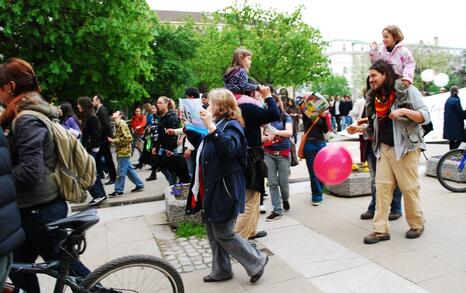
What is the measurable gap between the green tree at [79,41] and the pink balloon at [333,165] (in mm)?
8312

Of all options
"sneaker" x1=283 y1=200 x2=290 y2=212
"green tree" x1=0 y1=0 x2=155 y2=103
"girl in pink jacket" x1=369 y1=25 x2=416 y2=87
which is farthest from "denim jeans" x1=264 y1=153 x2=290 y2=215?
"green tree" x1=0 y1=0 x2=155 y2=103

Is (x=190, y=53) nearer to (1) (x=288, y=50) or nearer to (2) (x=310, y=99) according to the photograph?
(1) (x=288, y=50)

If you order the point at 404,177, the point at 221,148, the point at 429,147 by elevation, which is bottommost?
the point at 429,147

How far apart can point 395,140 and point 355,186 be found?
2350 mm

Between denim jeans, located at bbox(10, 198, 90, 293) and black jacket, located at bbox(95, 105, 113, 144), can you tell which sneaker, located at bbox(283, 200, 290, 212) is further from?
black jacket, located at bbox(95, 105, 113, 144)

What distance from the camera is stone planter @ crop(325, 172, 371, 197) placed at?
6391mm

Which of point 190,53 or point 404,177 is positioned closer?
point 404,177

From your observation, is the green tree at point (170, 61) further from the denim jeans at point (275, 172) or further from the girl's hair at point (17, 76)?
the girl's hair at point (17, 76)

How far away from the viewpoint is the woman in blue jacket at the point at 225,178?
131 inches

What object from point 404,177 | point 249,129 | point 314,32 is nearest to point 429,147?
point 404,177

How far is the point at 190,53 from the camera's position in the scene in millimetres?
26844

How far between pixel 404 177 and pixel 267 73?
26.2 meters

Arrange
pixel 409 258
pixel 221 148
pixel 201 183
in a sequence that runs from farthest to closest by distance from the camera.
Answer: pixel 409 258 → pixel 201 183 → pixel 221 148

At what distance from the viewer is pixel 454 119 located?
9188 mm
